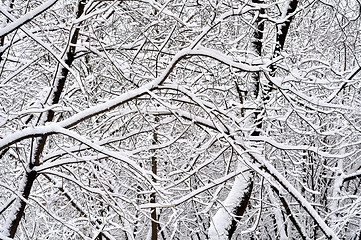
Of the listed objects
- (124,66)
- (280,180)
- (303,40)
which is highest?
(303,40)

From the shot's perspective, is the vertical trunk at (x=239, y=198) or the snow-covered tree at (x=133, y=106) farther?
the vertical trunk at (x=239, y=198)

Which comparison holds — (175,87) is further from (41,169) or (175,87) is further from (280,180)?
(41,169)

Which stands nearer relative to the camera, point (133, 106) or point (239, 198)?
point (133, 106)

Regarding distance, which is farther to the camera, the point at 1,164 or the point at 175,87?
the point at 1,164

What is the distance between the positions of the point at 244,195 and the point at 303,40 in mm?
4380

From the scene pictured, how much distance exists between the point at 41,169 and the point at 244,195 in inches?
120

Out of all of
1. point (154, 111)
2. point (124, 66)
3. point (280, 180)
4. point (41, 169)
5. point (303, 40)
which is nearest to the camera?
point (280, 180)

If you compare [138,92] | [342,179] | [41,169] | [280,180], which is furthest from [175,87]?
[342,179]

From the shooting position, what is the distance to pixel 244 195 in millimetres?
5379

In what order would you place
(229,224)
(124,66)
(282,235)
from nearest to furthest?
(124,66), (229,224), (282,235)

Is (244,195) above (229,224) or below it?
above

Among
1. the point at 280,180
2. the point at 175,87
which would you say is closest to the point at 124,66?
the point at 175,87

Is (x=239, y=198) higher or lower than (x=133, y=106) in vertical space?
lower

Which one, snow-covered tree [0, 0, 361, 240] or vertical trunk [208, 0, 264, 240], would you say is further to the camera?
vertical trunk [208, 0, 264, 240]
